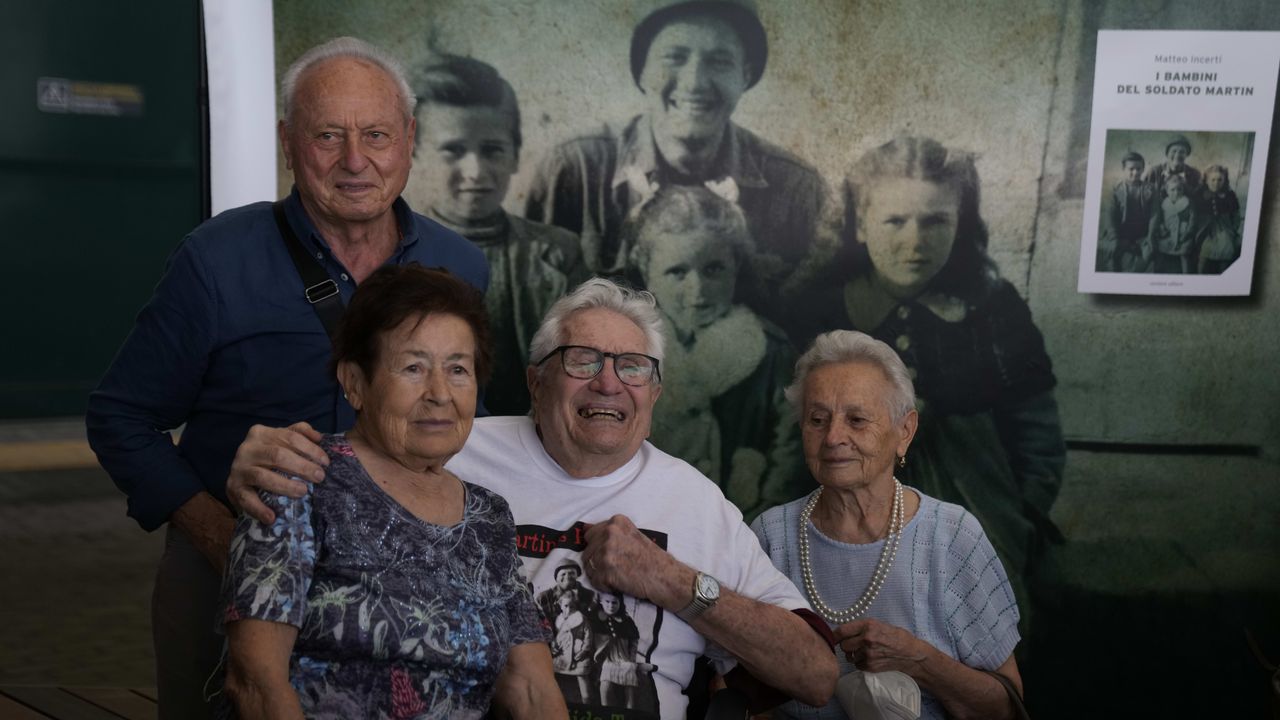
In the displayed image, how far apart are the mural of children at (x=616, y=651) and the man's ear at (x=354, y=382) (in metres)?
0.62

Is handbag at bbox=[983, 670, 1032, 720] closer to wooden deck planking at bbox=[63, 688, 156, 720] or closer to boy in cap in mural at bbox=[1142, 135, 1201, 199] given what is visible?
boy in cap in mural at bbox=[1142, 135, 1201, 199]

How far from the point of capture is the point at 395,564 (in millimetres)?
1777

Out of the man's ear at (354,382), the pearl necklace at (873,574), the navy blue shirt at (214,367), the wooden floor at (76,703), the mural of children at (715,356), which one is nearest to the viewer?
the man's ear at (354,382)

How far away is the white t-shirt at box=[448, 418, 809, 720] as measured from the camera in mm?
2199

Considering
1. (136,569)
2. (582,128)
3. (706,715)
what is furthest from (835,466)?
(136,569)

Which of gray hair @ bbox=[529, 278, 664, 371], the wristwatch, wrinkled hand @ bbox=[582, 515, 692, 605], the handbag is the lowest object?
the handbag

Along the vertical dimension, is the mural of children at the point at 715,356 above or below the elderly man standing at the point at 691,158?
below

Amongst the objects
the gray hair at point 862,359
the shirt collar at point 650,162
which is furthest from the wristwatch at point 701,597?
the shirt collar at point 650,162

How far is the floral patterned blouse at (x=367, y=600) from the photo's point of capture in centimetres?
170

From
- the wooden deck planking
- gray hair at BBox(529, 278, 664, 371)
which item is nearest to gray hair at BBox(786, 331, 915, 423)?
gray hair at BBox(529, 278, 664, 371)

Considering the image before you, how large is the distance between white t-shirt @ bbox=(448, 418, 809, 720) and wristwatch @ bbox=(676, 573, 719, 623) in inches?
2.5

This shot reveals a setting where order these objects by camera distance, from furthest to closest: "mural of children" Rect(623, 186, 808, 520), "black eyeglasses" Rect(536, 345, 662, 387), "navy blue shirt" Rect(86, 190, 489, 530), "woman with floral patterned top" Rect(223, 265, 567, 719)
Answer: "mural of children" Rect(623, 186, 808, 520)
"black eyeglasses" Rect(536, 345, 662, 387)
"navy blue shirt" Rect(86, 190, 489, 530)
"woman with floral patterned top" Rect(223, 265, 567, 719)

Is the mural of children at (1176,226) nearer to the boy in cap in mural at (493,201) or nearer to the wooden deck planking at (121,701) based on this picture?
the boy in cap in mural at (493,201)

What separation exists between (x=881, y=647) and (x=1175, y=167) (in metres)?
1.78
